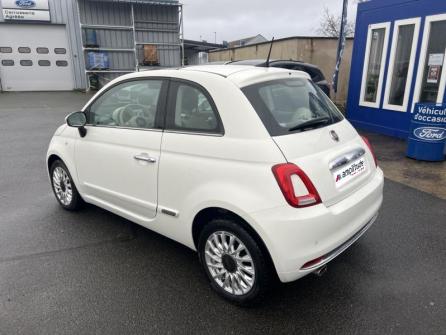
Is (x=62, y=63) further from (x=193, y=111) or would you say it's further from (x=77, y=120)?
(x=193, y=111)

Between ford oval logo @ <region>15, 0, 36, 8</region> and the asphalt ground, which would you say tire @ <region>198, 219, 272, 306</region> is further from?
ford oval logo @ <region>15, 0, 36, 8</region>

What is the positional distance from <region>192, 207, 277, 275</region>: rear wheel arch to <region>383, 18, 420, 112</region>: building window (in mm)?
7020

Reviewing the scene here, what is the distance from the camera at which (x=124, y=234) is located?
3.79 meters

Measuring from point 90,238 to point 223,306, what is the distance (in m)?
1.75

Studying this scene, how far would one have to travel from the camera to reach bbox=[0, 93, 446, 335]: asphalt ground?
2486mm

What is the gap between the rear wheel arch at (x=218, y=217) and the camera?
7.99 ft


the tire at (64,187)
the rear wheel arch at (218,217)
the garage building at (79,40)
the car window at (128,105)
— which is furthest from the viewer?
the garage building at (79,40)

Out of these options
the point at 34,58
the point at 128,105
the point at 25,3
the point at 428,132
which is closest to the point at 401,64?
the point at 428,132

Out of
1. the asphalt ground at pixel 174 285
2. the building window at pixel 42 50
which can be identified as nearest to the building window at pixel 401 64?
the asphalt ground at pixel 174 285

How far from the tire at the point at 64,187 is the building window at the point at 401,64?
7.24m

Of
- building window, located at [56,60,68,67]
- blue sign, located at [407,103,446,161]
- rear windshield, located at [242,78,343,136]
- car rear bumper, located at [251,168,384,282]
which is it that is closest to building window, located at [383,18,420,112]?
blue sign, located at [407,103,446,161]

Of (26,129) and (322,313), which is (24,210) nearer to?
(322,313)

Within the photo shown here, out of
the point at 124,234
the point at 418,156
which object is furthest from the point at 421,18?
the point at 124,234

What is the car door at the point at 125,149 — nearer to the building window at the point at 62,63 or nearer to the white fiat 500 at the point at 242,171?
the white fiat 500 at the point at 242,171
